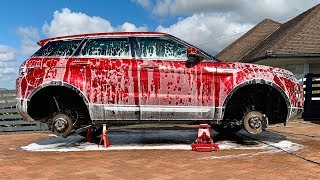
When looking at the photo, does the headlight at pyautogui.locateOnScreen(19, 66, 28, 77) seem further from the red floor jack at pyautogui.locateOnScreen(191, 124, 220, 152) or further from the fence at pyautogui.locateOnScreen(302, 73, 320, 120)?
the fence at pyautogui.locateOnScreen(302, 73, 320, 120)

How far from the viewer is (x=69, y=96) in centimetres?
621

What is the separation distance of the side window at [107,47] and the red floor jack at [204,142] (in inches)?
70.7

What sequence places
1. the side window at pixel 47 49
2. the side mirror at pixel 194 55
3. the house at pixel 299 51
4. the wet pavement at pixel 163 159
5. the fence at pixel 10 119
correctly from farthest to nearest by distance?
the house at pixel 299 51
the fence at pixel 10 119
the side window at pixel 47 49
the side mirror at pixel 194 55
the wet pavement at pixel 163 159

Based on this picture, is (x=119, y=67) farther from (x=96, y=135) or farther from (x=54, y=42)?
(x=96, y=135)

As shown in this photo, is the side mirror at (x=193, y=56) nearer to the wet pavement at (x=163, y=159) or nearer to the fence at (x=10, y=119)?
the wet pavement at (x=163, y=159)

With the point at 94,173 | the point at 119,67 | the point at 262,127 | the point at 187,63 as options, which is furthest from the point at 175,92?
the point at 94,173

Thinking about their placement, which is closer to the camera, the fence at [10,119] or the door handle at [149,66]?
the door handle at [149,66]

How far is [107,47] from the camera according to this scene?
6.11 m

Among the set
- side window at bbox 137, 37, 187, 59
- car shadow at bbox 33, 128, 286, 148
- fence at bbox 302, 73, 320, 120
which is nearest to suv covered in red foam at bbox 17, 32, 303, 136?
side window at bbox 137, 37, 187, 59

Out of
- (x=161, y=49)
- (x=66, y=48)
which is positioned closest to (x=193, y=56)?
(x=161, y=49)

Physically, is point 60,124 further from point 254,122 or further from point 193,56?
point 254,122

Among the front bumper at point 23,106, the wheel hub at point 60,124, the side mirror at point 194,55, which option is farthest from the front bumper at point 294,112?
the front bumper at point 23,106

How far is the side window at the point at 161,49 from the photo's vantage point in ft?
19.8

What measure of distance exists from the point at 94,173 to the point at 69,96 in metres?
2.26
